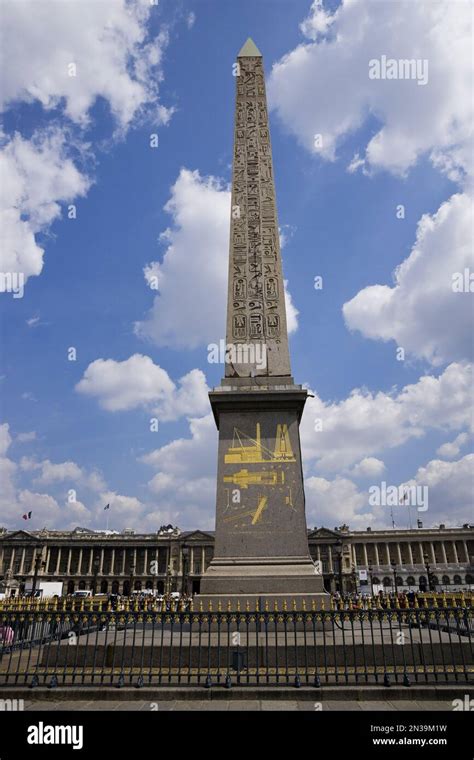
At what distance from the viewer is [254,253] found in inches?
530

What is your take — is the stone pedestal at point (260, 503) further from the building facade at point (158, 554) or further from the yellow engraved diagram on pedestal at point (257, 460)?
the building facade at point (158, 554)

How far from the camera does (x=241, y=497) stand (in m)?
10.9

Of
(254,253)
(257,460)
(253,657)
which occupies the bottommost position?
(253,657)

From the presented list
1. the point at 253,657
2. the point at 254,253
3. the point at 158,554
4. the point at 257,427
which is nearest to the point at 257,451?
the point at 257,427

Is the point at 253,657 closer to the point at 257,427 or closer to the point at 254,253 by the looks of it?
the point at 257,427

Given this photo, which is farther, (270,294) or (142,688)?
(270,294)

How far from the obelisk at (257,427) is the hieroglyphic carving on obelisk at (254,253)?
1.0 inches

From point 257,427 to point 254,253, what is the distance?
187 inches

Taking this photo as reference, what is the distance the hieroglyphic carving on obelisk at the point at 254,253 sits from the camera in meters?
12.7
